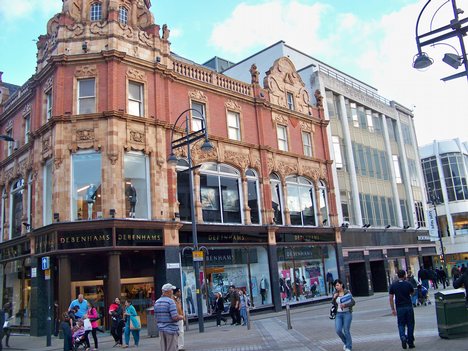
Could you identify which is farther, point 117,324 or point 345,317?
point 117,324

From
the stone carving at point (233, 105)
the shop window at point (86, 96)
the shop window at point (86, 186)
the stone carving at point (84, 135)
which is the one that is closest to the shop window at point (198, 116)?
the stone carving at point (233, 105)

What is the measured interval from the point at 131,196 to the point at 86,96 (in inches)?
204

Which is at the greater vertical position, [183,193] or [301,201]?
[301,201]

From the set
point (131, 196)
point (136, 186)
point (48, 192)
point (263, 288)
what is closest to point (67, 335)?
point (131, 196)

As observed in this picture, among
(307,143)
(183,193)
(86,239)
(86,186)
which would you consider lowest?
(86,239)

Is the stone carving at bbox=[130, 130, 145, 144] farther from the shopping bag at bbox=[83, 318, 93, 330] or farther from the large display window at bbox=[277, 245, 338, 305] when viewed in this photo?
the large display window at bbox=[277, 245, 338, 305]

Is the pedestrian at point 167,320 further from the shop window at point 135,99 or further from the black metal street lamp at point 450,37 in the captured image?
the shop window at point 135,99

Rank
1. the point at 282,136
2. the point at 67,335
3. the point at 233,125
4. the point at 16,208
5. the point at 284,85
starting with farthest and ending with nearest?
the point at 284,85, the point at 282,136, the point at 233,125, the point at 16,208, the point at 67,335

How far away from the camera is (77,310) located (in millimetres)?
15266

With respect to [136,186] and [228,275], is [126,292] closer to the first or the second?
[136,186]

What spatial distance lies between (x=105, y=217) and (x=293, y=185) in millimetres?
13778

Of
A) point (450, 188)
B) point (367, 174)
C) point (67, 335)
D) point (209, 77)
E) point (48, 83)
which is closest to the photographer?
point (67, 335)

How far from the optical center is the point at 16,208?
2573cm

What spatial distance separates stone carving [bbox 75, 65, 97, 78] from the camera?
70.5 feet
